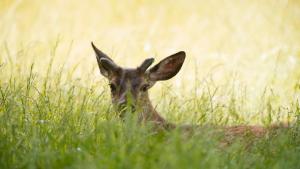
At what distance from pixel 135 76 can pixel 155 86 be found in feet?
12.0

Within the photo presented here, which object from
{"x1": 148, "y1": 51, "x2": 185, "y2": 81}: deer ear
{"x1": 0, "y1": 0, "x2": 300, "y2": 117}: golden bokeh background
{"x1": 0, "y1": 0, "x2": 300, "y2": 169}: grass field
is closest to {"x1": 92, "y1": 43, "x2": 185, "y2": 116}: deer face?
{"x1": 148, "y1": 51, "x2": 185, "y2": 81}: deer ear

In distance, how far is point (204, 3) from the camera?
18.3 m

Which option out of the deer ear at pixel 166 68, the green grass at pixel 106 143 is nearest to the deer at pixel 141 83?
the deer ear at pixel 166 68

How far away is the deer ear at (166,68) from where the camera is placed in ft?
29.9

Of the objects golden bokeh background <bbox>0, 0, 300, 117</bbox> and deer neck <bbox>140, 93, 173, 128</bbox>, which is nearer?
deer neck <bbox>140, 93, 173, 128</bbox>

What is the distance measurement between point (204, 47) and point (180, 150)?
394 inches

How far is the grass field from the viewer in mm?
→ 6117

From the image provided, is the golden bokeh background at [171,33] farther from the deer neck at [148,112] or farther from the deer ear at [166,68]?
the deer neck at [148,112]

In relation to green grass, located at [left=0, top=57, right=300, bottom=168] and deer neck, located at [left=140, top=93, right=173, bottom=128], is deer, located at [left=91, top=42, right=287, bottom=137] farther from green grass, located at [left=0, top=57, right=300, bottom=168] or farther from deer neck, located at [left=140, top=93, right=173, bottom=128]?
green grass, located at [left=0, top=57, right=300, bottom=168]

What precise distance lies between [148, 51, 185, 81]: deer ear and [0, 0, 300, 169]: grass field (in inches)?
6.6

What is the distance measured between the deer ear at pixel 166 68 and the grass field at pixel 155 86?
0.17 meters

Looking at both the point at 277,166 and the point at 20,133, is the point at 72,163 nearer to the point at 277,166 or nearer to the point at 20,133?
the point at 20,133

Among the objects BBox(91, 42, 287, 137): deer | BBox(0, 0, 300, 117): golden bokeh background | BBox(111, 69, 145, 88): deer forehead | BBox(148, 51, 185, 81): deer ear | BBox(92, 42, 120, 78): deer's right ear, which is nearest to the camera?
BBox(91, 42, 287, 137): deer

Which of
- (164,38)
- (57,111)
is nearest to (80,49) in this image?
(164,38)
